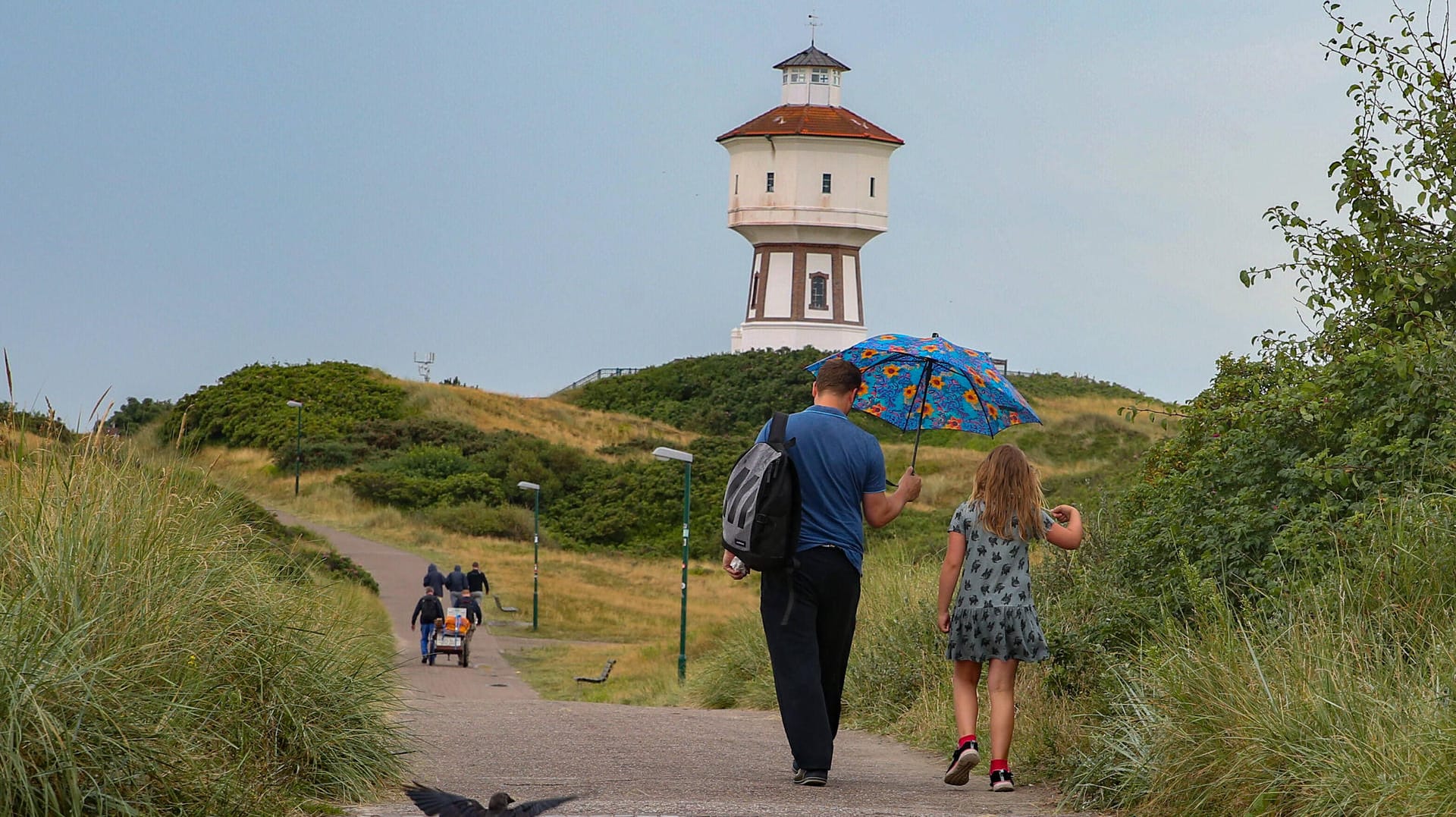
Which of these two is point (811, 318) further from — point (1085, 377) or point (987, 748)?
point (987, 748)

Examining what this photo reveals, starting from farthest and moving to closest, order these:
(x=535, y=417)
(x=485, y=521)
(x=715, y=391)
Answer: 1. (x=715, y=391)
2. (x=535, y=417)
3. (x=485, y=521)

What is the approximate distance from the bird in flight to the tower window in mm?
66606

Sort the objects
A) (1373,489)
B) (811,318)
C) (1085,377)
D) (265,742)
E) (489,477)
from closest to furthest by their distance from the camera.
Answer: (265,742), (1373,489), (489,477), (811,318), (1085,377)

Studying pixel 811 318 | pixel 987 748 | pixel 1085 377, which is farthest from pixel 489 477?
pixel 987 748

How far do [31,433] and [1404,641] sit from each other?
5.63 m

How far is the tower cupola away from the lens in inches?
2916

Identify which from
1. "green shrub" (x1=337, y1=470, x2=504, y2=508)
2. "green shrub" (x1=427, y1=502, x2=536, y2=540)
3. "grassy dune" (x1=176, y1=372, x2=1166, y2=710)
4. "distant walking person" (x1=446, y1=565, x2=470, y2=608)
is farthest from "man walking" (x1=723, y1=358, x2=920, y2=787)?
"green shrub" (x1=337, y1=470, x2=504, y2=508)

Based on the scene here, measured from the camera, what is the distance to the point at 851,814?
642cm

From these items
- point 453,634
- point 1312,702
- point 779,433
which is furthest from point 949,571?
point 453,634

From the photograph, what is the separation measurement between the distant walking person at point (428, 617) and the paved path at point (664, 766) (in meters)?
13.5

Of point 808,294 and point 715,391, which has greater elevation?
point 808,294

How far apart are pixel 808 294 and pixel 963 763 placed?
64.7 m

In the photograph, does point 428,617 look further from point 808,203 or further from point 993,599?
point 808,203

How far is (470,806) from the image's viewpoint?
5367 mm
